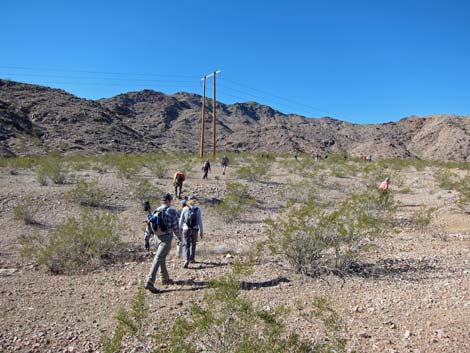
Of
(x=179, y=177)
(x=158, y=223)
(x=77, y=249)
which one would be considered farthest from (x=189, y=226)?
(x=179, y=177)

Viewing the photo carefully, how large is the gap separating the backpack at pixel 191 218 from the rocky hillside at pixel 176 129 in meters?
34.3

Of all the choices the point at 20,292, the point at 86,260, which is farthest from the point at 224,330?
the point at 86,260

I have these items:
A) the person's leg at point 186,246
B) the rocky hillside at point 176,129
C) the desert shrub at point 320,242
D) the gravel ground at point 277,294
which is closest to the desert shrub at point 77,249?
the gravel ground at point 277,294

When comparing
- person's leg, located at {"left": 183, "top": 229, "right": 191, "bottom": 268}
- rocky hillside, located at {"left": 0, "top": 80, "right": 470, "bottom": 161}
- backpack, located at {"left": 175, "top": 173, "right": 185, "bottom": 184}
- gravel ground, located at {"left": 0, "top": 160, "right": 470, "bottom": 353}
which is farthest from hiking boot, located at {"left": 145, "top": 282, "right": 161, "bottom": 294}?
rocky hillside, located at {"left": 0, "top": 80, "right": 470, "bottom": 161}

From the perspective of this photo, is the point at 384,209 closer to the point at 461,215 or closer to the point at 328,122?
the point at 461,215

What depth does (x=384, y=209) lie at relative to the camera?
12984 mm

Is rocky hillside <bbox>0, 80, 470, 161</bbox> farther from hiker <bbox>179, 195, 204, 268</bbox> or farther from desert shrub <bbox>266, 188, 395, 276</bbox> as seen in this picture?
desert shrub <bbox>266, 188, 395, 276</bbox>

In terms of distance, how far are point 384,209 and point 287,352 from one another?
9.93m

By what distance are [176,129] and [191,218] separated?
76469 millimetres

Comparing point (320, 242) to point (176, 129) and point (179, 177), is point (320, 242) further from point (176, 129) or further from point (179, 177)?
point (176, 129)

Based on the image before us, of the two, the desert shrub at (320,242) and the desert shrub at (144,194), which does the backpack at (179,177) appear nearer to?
the desert shrub at (144,194)

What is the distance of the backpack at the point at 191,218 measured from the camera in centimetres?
810

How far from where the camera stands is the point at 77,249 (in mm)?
8227

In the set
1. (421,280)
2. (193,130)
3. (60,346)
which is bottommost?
(60,346)
